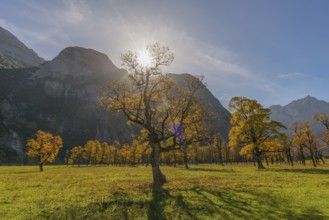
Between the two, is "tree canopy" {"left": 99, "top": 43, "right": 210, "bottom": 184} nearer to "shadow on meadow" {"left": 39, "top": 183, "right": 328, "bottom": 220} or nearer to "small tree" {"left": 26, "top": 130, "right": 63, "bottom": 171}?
"shadow on meadow" {"left": 39, "top": 183, "right": 328, "bottom": 220}

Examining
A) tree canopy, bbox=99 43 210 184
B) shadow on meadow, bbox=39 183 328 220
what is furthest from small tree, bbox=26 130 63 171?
shadow on meadow, bbox=39 183 328 220

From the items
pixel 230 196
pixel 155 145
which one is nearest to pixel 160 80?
pixel 155 145

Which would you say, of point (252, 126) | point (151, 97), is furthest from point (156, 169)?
point (252, 126)

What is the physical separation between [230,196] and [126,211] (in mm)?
9143

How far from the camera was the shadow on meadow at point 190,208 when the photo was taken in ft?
49.0

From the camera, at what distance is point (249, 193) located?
21391 mm

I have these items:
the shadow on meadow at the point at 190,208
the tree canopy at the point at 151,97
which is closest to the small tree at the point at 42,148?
the tree canopy at the point at 151,97

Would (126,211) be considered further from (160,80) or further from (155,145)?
(160,80)

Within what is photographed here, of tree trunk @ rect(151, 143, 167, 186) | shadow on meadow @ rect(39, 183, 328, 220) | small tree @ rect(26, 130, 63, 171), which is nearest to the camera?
shadow on meadow @ rect(39, 183, 328, 220)

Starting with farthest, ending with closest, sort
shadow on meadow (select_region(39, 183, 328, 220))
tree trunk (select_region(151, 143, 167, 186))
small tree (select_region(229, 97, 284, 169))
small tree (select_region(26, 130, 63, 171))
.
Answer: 1. small tree (select_region(26, 130, 63, 171))
2. small tree (select_region(229, 97, 284, 169))
3. tree trunk (select_region(151, 143, 167, 186))
4. shadow on meadow (select_region(39, 183, 328, 220))

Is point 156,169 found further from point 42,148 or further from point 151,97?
point 42,148

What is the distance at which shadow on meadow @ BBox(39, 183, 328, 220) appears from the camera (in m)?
14.9

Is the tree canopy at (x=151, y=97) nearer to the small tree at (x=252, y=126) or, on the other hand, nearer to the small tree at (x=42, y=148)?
the small tree at (x=252, y=126)

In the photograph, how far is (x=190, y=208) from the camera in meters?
16.5
